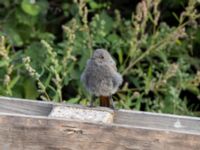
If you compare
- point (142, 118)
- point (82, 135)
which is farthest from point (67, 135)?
point (142, 118)

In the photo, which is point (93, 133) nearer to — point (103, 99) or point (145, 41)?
point (103, 99)

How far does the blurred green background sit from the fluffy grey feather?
0.51 m

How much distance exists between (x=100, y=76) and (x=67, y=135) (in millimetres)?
1173

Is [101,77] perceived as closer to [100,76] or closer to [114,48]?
[100,76]

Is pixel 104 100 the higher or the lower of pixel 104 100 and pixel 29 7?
A: the lower

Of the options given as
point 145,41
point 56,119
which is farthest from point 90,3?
point 56,119

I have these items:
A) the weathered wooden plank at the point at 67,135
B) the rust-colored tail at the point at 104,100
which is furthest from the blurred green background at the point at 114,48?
the weathered wooden plank at the point at 67,135

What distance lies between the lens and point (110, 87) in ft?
11.0

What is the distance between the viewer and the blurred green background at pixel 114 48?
13.7 ft

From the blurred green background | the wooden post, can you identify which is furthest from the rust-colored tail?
the wooden post

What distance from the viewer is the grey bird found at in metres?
3.36

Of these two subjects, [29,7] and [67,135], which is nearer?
[67,135]

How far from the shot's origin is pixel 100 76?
3.41 meters

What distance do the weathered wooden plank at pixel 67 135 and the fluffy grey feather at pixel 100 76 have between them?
1109 mm
